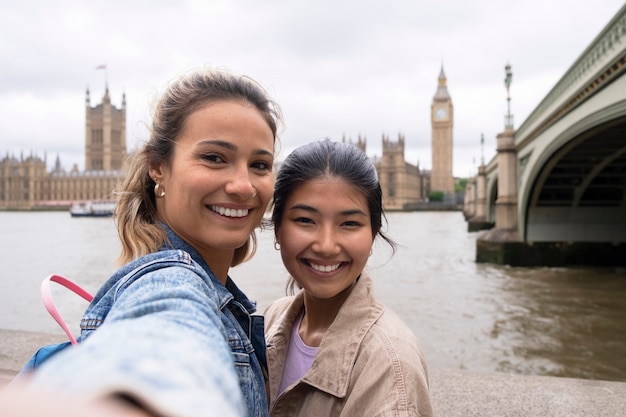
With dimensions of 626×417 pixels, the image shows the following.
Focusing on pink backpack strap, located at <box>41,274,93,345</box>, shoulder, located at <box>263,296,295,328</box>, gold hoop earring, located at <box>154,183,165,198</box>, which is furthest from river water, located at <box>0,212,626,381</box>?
pink backpack strap, located at <box>41,274,93,345</box>

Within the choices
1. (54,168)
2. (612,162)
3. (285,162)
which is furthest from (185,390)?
(54,168)

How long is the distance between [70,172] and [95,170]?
4.55 m

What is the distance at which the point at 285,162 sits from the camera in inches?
50.1

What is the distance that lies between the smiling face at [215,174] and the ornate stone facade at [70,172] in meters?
80.9

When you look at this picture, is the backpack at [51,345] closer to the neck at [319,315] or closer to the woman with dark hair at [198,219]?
the woman with dark hair at [198,219]

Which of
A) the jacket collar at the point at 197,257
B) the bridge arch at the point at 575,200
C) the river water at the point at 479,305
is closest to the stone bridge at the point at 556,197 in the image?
the bridge arch at the point at 575,200

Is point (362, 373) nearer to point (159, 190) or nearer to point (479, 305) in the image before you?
point (159, 190)

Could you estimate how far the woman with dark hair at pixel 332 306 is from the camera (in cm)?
97

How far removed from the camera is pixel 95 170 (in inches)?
3066

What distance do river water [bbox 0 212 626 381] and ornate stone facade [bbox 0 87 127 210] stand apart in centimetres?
6802

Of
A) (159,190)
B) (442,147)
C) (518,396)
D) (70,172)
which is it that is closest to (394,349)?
(159,190)

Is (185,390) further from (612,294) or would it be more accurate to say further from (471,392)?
(612,294)

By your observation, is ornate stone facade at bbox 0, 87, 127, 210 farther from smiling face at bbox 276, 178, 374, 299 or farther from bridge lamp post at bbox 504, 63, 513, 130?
smiling face at bbox 276, 178, 374, 299

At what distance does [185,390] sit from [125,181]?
2.56 ft
